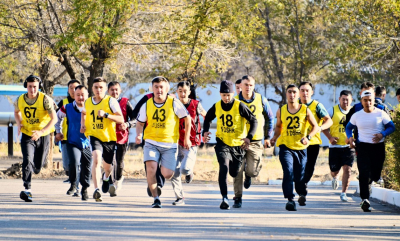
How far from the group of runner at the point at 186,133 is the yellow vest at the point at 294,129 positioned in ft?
0.05

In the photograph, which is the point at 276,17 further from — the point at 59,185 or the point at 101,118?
the point at 101,118

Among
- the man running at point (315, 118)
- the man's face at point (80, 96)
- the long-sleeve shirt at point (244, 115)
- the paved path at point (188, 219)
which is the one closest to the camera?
the paved path at point (188, 219)

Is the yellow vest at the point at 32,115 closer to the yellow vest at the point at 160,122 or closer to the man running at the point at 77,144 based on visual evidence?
the man running at the point at 77,144

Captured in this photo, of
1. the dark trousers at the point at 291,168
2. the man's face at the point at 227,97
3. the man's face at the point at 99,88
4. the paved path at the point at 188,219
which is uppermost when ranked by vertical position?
the man's face at the point at 99,88

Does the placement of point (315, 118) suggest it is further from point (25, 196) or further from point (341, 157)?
point (25, 196)

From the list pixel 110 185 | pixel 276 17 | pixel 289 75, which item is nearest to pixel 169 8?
pixel 110 185

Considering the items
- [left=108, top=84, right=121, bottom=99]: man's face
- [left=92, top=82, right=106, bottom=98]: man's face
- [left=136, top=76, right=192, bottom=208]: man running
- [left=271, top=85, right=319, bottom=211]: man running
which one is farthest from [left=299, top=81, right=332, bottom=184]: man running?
[left=92, top=82, right=106, bottom=98]: man's face

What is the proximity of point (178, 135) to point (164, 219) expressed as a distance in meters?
1.89

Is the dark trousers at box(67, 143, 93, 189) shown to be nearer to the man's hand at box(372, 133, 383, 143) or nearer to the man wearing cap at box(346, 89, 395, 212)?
the man wearing cap at box(346, 89, 395, 212)

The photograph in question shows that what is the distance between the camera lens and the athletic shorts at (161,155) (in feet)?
36.4

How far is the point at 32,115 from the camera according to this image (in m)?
12.2

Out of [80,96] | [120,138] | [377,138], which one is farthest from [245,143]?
[80,96]

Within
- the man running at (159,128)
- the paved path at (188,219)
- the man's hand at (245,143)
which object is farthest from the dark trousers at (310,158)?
the man running at (159,128)

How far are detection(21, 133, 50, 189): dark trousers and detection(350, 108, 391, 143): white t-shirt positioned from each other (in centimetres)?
524
